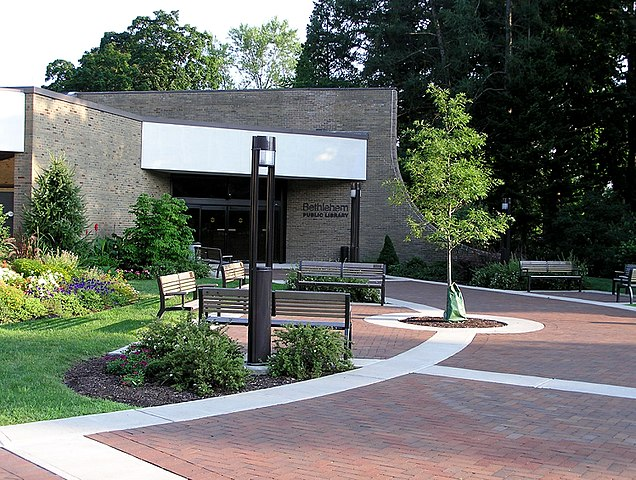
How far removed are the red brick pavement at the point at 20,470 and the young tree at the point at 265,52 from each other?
215 feet

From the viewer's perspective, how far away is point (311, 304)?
11.0m

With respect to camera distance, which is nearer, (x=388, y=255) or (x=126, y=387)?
(x=126, y=387)

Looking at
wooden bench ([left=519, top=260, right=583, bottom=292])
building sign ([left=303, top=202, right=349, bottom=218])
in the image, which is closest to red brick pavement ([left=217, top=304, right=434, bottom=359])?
wooden bench ([left=519, top=260, right=583, bottom=292])

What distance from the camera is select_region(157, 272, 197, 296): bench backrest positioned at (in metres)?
12.8

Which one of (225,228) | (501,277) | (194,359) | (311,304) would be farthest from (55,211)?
(194,359)

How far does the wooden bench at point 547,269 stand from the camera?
2317 cm

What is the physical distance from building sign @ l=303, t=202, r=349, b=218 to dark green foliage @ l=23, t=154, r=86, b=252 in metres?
13.6

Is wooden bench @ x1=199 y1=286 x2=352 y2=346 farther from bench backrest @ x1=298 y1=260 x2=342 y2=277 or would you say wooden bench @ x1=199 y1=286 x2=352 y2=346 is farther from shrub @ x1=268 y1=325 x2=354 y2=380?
bench backrest @ x1=298 y1=260 x2=342 y2=277

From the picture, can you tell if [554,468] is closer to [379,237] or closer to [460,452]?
[460,452]

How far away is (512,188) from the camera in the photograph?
36312mm

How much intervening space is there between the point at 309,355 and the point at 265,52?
209ft

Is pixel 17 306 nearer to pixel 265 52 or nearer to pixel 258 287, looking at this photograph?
pixel 258 287

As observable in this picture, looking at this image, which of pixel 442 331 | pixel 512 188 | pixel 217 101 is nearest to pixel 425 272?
pixel 512 188

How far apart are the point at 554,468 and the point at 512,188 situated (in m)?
31.9
